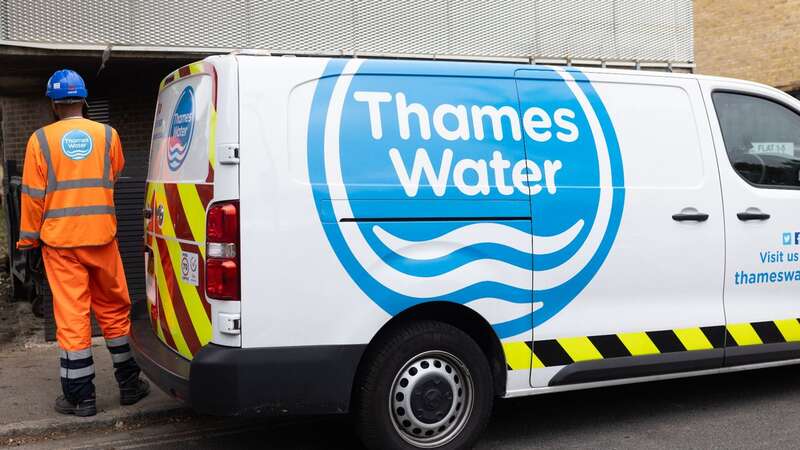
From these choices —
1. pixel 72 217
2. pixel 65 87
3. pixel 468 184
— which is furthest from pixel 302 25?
pixel 468 184

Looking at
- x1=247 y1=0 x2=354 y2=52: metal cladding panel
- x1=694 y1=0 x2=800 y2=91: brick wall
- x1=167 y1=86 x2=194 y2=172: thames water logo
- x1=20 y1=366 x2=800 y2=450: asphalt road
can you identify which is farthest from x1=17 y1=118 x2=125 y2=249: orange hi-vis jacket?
x1=694 y1=0 x2=800 y2=91: brick wall

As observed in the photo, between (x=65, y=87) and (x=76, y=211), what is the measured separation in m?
0.74

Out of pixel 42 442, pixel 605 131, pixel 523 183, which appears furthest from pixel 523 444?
pixel 42 442

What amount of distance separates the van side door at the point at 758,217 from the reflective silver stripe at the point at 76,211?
3601mm

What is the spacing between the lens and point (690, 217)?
15.7ft

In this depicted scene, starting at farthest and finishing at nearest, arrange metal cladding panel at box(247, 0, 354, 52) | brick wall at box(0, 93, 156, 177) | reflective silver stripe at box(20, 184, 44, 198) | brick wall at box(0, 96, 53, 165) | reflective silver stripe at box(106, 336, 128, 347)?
brick wall at box(0, 96, 53, 165) → brick wall at box(0, 93, 156, 177) → metal cladding panel at box(247, 0, 354, 52) → reflective silver stripe at box(106, 336, 128, 347) → reflective silver stripe at box(20, 184, 44, 198)

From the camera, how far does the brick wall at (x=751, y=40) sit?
18500 mm

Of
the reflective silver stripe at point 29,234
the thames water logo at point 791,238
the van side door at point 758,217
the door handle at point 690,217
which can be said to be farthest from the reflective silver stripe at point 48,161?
the thames water logo at point 791,238

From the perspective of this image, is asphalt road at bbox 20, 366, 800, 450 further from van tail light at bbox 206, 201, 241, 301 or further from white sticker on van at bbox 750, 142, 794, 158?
white sticker on van at bbox 750, 142, 794, 158

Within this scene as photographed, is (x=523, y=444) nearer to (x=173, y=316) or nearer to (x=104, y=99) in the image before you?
(x=173, y=316)

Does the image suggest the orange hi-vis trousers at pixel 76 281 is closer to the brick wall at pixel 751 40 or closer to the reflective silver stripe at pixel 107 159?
the reflective silver stripe at pixel 107 159

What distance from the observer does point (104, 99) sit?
884cm

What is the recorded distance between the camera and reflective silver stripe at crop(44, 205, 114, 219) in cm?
491

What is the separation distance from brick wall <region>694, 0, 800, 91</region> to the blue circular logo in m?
17.2
